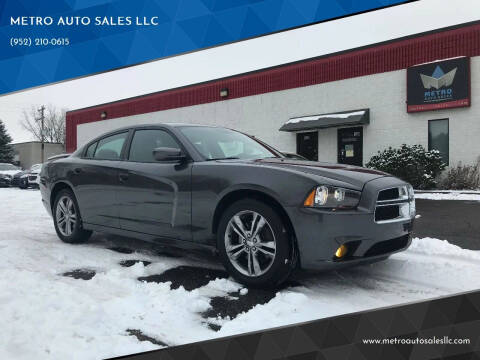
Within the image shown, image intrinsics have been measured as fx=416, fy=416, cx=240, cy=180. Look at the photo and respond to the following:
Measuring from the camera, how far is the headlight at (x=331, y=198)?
9.84 feet

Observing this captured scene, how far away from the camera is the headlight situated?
300 centimetres

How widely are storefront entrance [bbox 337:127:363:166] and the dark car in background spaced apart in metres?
12.3

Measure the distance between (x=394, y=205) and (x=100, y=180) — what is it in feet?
9.98

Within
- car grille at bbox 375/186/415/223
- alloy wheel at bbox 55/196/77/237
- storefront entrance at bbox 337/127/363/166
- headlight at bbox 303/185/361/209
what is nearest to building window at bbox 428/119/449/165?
storefront entrance at bbox 337/127/363/166

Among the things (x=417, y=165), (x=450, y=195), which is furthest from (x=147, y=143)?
(x=417, y=165)

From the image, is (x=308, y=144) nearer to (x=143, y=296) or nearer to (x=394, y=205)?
(x=394, y=205)

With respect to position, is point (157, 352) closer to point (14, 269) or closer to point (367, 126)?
A: point (14, 269)

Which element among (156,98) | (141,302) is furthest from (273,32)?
(156,98)

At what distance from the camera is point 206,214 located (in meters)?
3.54

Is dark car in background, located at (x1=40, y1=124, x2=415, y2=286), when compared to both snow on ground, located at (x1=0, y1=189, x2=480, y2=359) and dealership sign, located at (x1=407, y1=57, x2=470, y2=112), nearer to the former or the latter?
snow on ground, located at (x1=0, y1=189, x2=480, y2=359)

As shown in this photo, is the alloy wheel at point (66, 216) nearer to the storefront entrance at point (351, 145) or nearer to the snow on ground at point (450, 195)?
the snow on ground at point (450, 195)

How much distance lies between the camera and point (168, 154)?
3.69 meters

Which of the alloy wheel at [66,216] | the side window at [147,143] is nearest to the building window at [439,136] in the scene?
the side window at [147,143]

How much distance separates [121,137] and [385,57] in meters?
13.0
